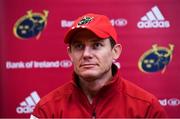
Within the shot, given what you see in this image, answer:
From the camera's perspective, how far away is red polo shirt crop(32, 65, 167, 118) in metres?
1.39

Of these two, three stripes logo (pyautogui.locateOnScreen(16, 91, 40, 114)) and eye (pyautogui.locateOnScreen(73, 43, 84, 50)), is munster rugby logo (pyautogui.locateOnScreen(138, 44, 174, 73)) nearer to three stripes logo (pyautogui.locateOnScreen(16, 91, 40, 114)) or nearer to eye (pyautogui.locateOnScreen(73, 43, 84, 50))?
three stripes logo (pyautogui.locateOnScreen(16, 91, 40, 114))

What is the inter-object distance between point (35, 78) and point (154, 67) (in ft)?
2.42

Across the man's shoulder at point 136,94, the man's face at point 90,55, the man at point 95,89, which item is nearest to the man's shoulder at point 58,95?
the man at point 95,89

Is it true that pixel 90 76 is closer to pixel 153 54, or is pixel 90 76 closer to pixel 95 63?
pixel 95 63

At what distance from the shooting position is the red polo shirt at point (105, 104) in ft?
4.58

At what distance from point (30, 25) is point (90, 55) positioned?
0.97m

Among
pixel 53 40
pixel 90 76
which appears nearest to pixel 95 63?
pixel 90 76

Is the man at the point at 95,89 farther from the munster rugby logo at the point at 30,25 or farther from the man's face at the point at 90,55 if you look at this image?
the munster rugby logo at the point at 30,25

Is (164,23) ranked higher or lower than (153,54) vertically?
higher

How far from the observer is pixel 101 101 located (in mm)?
1433

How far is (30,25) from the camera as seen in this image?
7.32 feet

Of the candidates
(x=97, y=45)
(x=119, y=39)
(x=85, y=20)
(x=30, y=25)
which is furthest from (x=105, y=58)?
(x=30, y=25)

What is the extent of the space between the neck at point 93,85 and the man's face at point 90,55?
0.14ft

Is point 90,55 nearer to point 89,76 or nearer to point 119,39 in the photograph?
point 89,76
